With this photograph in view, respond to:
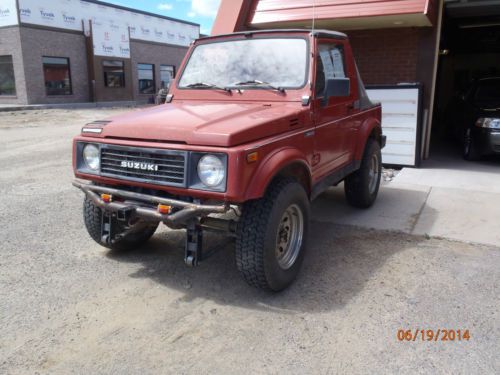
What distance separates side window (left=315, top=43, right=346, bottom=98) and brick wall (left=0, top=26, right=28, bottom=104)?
2169 centimetres

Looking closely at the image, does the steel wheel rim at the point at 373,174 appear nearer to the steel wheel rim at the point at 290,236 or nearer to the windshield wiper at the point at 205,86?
the steel wheel rim at the point at 290,236

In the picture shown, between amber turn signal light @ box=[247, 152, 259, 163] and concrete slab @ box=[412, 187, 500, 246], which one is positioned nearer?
amber turn signal light @ box=[247, 152, 259, 163]

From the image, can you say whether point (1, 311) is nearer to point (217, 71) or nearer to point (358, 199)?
point (217, 71)

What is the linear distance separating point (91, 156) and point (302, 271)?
206cm

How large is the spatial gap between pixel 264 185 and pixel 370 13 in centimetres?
574

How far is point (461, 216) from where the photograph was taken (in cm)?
557

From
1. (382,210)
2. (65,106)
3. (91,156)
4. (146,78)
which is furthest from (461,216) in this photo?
(146,78)

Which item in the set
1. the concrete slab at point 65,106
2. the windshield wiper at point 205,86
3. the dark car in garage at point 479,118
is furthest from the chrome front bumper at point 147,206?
the concrete slab at point 65,106

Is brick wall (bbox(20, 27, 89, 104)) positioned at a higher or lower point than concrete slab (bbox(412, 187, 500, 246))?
higher

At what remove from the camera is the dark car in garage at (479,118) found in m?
Result: 8.27

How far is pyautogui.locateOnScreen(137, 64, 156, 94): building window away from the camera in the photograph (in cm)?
2972

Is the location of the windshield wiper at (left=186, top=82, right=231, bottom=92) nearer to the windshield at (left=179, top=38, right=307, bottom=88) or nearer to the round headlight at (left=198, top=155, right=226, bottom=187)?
the windshield at (left=179, top=38, right=307, bottom=88)

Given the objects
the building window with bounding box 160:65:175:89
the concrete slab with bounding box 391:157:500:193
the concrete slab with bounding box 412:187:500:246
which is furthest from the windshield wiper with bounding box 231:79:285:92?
the building window with bounding box 160:65:175:89

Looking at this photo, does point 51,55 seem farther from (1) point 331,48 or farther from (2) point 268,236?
(2) point 268,236
